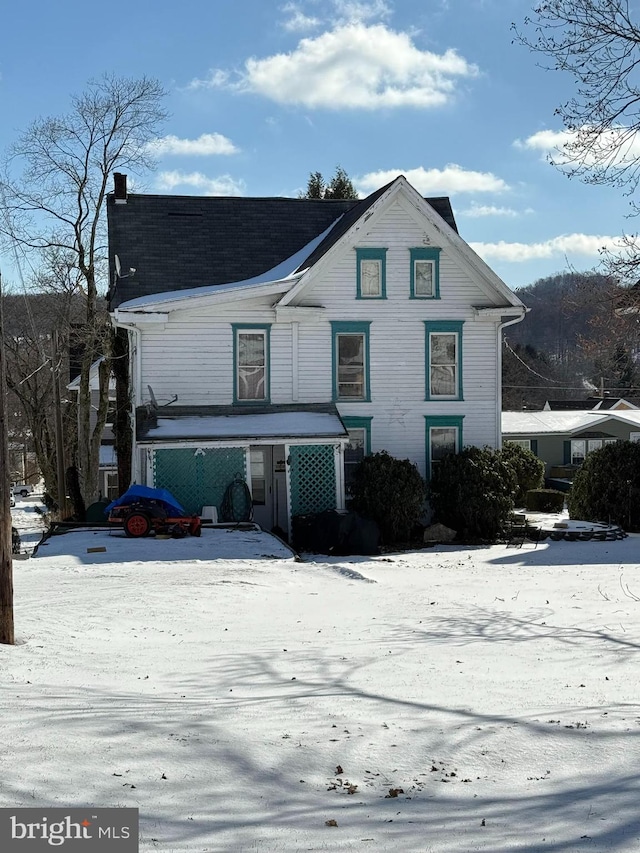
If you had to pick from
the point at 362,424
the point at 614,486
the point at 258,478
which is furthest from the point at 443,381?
the point at 258,478

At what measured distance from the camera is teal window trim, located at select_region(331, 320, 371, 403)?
25.4m

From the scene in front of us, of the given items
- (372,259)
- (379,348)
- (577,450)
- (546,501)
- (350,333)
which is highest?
(372,259)

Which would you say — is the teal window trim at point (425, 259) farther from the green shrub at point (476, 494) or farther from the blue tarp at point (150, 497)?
the blue tarp at point (150, 497)

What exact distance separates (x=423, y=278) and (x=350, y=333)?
2641 millimetres

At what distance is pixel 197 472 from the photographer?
2297 centimetres

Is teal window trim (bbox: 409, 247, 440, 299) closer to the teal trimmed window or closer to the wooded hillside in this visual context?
the wooded hillside

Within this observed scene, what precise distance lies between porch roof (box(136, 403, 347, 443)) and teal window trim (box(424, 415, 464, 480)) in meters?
2.81

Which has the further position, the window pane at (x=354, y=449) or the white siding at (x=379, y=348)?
the window pane at (x=354, y=449)

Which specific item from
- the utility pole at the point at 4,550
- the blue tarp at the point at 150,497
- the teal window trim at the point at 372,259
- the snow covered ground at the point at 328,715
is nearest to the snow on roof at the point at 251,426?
the blue tarp at the point at 150,497

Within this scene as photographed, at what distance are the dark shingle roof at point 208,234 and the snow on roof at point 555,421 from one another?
22177 millimetres

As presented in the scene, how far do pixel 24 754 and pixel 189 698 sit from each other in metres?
2.03

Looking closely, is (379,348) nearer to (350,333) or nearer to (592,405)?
(350,333)

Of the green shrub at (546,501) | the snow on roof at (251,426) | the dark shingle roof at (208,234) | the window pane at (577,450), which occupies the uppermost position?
the dark shingle roof at (208,234)

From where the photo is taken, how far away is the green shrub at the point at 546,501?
119ft
